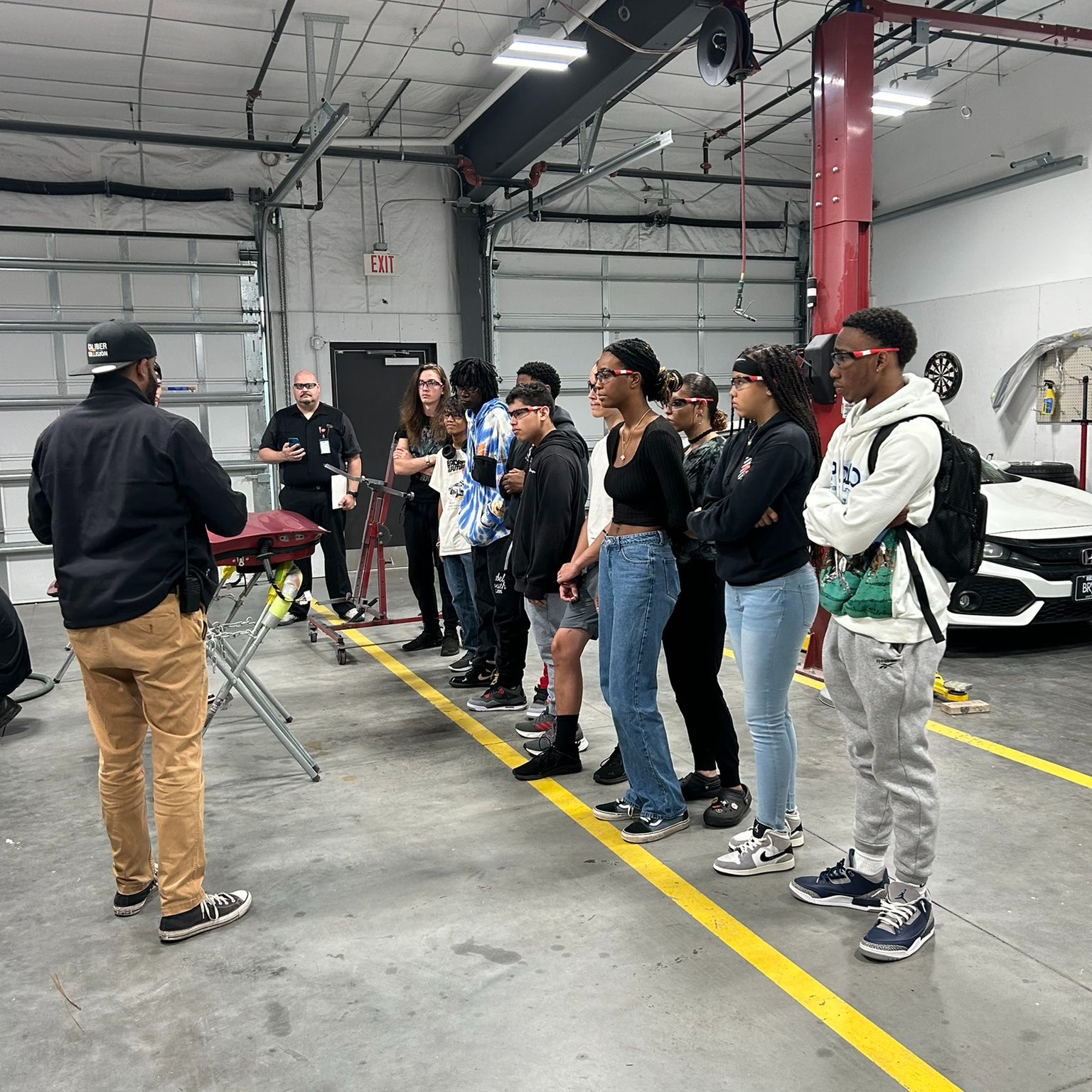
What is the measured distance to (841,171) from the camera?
576cm

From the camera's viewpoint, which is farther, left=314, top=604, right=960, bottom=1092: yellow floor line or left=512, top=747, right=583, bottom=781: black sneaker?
left=512, top=747, right=583, bottom=781: black sneaker

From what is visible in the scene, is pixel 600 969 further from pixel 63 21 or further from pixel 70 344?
pixel 70 344

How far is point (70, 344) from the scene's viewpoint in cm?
1005

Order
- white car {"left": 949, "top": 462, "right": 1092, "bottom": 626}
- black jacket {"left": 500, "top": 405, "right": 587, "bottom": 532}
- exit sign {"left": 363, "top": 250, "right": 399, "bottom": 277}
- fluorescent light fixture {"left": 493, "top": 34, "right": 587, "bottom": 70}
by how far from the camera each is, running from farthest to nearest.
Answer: exit sign {"left": 363, "top": 250, "right": 399, "bottom": 277}, fluorescent light fixture {"left": 493, "top": 34, "right": 587, "bottom": 70}, white car {"left": 949, "top": 462, "right": 1092, "bottom": 626}, black jacket {"left": 500, "top": 405, "right": 587, "bottom": 532}

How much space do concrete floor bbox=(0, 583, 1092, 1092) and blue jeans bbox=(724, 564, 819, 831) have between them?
0.40 m

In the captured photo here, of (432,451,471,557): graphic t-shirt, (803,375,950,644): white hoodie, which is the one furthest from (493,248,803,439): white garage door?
(803,375,950,644): white hoodie

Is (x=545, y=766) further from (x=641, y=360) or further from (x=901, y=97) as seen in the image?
(x=901, y=97)

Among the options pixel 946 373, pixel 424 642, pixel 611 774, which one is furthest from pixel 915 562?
pixel 946 373

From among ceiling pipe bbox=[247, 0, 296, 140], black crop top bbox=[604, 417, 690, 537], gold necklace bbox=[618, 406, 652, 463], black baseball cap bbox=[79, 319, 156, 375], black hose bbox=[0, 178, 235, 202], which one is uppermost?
ceiling pipe bbox=[247, 0, 296, 140]

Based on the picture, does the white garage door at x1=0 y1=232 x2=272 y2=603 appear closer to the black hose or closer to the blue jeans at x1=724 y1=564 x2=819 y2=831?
the black hose

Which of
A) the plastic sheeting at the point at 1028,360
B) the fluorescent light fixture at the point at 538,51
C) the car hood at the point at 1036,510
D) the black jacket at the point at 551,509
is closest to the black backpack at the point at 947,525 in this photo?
the black jacket at the point at 551,509

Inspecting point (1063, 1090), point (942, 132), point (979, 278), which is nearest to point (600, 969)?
point (1063, 1090)

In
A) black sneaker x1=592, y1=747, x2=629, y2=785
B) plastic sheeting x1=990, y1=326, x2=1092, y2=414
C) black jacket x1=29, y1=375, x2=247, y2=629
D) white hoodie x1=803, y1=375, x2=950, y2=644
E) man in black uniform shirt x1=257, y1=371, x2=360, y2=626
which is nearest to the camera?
white hoodie x1=803, y1=375, x2=950, y2=644

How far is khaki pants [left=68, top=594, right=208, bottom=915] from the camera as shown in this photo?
2.91 metres
